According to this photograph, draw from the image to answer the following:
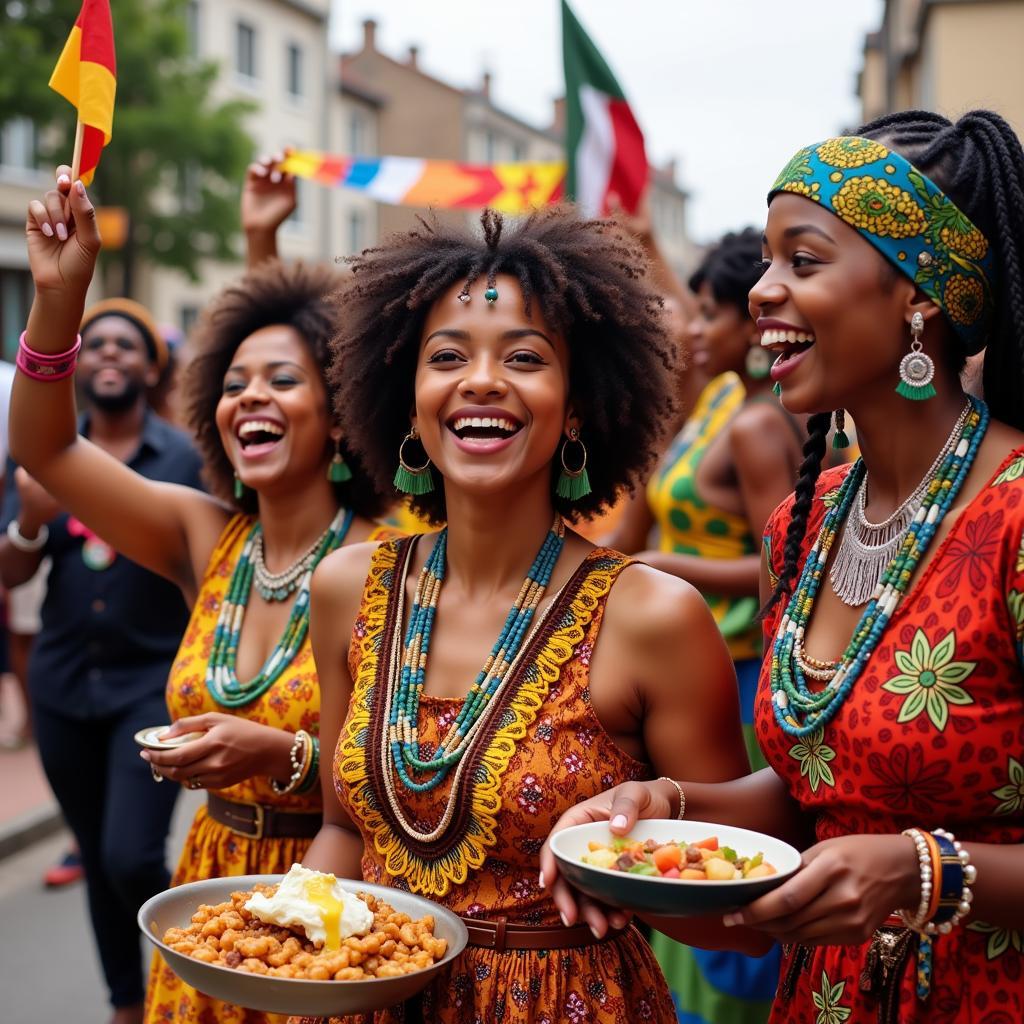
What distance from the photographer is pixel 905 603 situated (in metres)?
2.05

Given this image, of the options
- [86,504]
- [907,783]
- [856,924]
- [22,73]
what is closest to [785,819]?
[907,783]

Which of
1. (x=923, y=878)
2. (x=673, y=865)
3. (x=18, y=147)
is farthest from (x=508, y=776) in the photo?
(x=18, y=147)

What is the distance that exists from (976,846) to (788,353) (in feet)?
2.69

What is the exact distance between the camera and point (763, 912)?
1.75 metres

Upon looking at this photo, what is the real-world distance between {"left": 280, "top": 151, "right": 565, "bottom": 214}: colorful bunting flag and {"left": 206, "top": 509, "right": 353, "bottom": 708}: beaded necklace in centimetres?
217

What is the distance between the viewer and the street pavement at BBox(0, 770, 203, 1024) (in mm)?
5051

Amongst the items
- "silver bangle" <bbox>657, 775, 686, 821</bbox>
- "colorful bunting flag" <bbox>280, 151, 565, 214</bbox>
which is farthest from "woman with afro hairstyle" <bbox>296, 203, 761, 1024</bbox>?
"colorful bunting flag" <bbox>280, 151, 565, 214</bbox>

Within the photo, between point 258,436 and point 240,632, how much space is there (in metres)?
0.52

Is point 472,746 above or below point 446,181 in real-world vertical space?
below

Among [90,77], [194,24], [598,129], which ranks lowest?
[90,77]

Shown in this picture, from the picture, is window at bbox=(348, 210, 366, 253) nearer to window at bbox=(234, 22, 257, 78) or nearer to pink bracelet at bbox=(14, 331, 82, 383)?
window at bbox=(234, 22, 257, 78)

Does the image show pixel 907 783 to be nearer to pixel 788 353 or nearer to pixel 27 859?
pixel 788 353

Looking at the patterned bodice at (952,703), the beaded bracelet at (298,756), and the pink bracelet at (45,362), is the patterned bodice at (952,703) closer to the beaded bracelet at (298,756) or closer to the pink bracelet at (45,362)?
the beaded bracelet at (298,756)

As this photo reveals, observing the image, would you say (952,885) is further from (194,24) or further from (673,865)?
(194,24)
